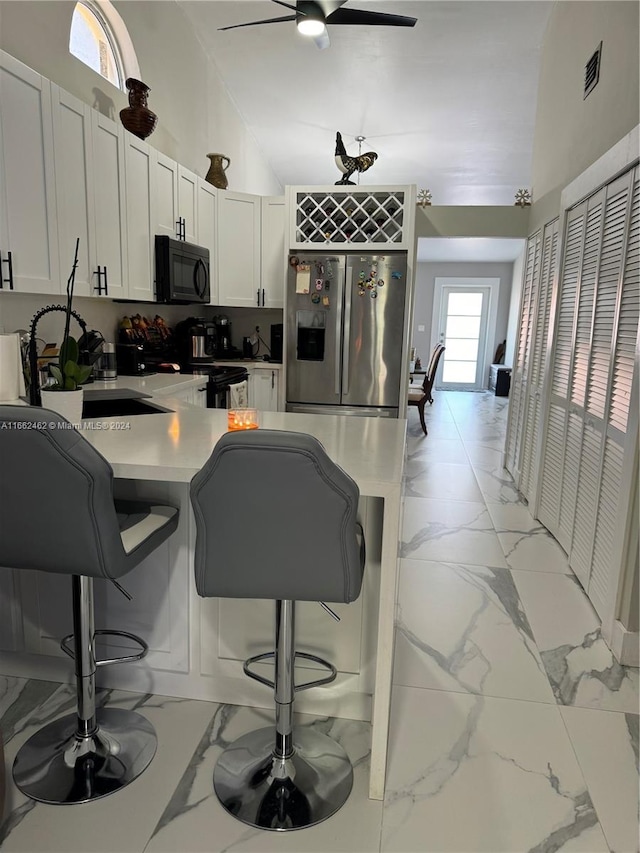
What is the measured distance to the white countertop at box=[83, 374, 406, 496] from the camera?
1.41 metres

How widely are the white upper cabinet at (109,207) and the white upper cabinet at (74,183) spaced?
52 millimetres

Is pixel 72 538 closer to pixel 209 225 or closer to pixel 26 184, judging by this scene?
pixel 26 184

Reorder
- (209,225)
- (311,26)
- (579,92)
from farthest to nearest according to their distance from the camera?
(209,225)
(579,92)
(311,26)

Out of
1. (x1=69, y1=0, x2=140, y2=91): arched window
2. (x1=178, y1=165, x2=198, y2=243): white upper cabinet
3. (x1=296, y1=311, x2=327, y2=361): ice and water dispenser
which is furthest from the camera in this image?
(x1=296, y1=311, x2=327, y2=361): ice and water dispenser

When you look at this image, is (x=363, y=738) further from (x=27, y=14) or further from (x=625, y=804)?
(x=27, y=14)

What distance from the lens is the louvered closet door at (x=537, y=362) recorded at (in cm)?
371

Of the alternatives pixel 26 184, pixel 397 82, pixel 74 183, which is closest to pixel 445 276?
pixel 397 82

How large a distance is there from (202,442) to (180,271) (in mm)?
2415

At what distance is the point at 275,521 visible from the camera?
1250mm

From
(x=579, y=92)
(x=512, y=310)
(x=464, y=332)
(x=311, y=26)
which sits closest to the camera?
(x=311, y=26)

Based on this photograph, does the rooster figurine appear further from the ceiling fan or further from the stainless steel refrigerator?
the ceiling fan

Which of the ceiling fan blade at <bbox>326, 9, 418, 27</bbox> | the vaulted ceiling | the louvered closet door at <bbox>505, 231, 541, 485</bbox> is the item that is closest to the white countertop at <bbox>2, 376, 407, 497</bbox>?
the ceiling fan blade at <bbox>326, 9, 418, 27</bbox>

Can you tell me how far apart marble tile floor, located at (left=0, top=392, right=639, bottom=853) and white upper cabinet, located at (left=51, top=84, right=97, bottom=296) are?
6.28 ft

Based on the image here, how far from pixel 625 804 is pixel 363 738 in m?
0.76
